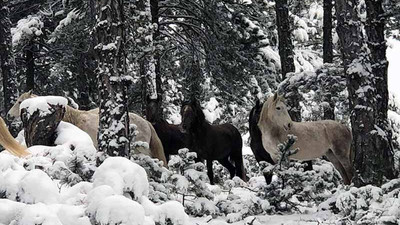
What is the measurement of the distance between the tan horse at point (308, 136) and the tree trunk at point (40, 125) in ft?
15.1

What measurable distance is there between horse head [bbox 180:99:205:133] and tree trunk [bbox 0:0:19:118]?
164 inches

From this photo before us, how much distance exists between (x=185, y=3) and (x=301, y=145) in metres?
7.46

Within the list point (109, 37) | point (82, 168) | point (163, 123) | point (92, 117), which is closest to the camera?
point (82, 168)

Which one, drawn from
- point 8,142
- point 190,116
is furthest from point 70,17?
point 8,142

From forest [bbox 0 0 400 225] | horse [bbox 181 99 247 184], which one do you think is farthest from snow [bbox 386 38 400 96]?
horse [bbox 181 99 247 184]

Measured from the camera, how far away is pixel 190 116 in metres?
12.2

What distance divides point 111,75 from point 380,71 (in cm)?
357

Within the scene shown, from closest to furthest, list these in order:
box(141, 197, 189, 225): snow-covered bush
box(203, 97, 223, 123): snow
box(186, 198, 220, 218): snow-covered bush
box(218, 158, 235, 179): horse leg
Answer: box(141, 197, 189, 225): snow-covered bush < box(186, 198, 220, 218): snow-covered bush < box(218, 158, 235, 179): horse leg < box(203, 97, 223, 123): snow

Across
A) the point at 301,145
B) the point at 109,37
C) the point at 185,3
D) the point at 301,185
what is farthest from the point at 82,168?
the point at 185,3

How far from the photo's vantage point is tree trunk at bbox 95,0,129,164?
6.66 meters

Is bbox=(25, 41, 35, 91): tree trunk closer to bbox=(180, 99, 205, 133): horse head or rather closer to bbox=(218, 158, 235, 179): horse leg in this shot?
bbox=(180, 99, 205, 133): horse head

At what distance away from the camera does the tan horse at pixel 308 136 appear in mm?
10453

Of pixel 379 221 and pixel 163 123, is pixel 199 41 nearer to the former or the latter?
pixel 163 123

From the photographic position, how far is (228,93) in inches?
662
